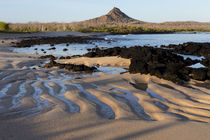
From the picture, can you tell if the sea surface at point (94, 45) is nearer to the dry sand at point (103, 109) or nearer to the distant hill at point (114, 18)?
the dry sand at point (103, 109)

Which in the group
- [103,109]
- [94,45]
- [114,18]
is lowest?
[103,109]

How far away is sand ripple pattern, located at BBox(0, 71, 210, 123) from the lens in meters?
3.91

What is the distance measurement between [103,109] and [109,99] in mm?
615

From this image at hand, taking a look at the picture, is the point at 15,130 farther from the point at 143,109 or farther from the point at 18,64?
the point at 18,64

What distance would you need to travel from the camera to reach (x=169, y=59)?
372 inches

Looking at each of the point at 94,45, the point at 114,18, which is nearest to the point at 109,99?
the point at 94,45

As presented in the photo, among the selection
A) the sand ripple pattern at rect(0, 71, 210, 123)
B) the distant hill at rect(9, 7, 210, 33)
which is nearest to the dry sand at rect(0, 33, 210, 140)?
the sand ripple pattern at rect(0, 71, 210, 123)

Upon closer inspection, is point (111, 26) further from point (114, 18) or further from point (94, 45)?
point (94, 45)

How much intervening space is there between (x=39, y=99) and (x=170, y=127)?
2.68 m

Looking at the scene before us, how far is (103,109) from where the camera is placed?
4.11m

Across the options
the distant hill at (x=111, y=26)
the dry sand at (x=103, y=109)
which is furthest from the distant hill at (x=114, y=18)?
the dry sand at (x=103, y=109)

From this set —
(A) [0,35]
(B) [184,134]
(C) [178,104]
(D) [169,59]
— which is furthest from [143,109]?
(A) [0,35]

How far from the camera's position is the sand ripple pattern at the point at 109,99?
3.91 metres

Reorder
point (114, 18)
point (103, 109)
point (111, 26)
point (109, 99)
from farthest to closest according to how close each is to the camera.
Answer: point (114, 18) < point (111, 26) < point (109, 99) < point (103, 109)
